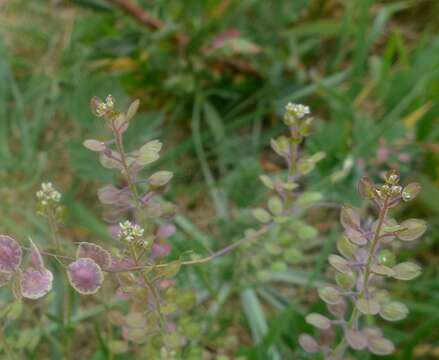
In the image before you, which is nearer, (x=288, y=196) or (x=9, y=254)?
(x=9, y=254)

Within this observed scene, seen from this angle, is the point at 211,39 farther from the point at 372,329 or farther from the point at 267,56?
the point at 372,329

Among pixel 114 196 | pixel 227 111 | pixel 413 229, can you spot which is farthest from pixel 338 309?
pixel 227 111

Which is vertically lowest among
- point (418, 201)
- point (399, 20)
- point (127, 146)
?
point (418, 201)

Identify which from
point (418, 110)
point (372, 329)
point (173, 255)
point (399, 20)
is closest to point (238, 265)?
point (173, 255)

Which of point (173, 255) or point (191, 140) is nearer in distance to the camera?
point (173, 255)

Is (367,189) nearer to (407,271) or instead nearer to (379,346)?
(407,271)
